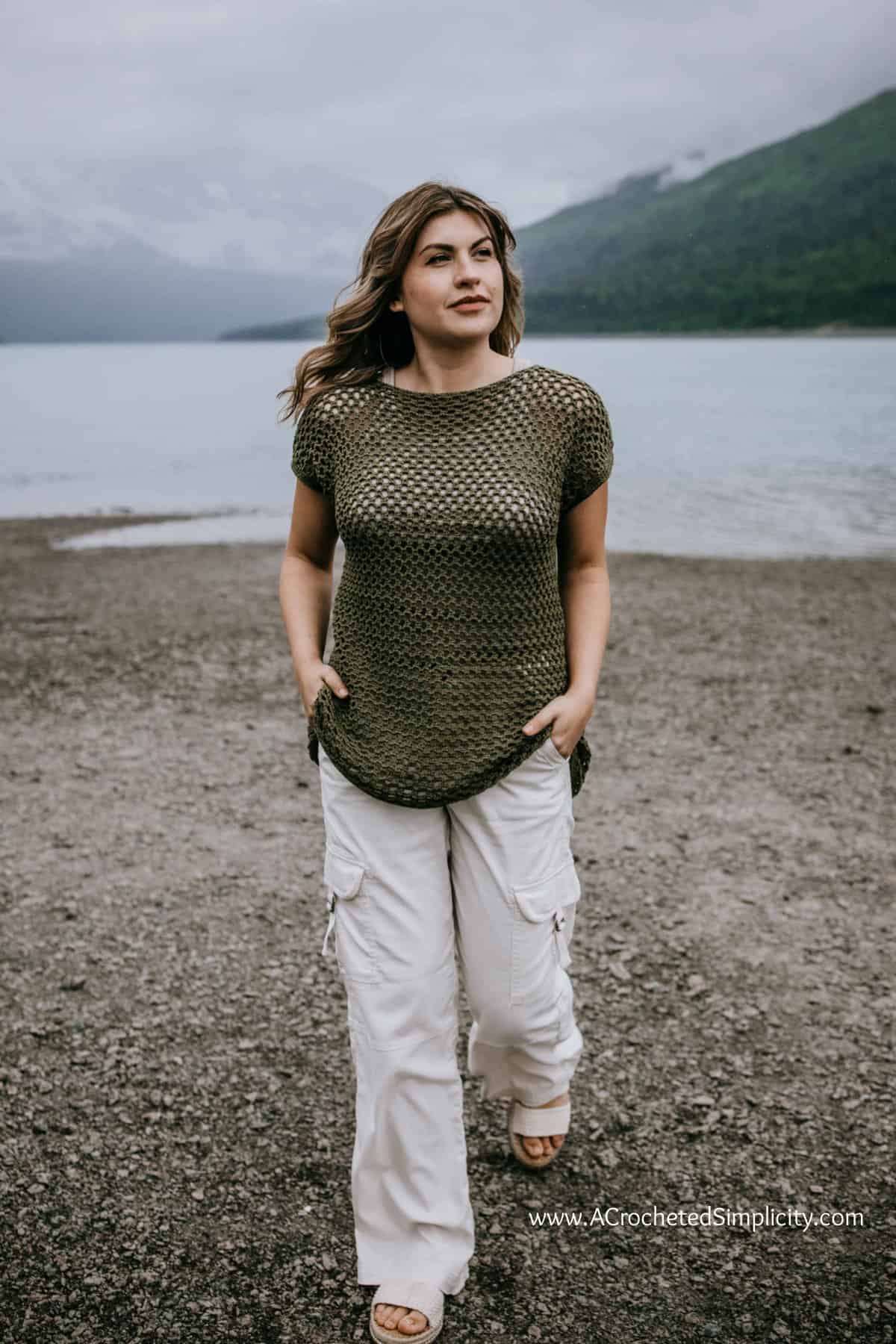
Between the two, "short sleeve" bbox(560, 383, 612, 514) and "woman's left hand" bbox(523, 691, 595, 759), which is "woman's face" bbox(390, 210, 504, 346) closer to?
"short sleeve" bbox(560, 383, 612, 514)

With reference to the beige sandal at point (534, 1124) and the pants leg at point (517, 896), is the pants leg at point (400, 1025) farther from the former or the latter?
the beige sandal at point (534, 1124)

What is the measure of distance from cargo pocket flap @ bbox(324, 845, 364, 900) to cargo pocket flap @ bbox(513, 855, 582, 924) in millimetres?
383

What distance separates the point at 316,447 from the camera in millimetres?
2805

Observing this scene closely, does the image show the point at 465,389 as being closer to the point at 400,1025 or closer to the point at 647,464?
the point at 400,1025

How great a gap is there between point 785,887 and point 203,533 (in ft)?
54.4

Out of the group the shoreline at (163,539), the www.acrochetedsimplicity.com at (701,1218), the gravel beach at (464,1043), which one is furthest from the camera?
the shoreline at (163,539)

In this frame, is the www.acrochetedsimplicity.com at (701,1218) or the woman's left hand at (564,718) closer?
the woman's left hand at (564,718)

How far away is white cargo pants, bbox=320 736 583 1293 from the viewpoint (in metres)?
2.69

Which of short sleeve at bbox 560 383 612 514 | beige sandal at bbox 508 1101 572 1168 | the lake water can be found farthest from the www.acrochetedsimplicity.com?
the lake water

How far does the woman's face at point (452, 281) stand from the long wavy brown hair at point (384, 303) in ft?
0.11

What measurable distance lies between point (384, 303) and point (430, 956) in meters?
1.65

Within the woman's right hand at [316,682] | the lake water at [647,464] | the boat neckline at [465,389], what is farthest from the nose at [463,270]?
the lake water at [647,464]

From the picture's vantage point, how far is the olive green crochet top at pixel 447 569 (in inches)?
103

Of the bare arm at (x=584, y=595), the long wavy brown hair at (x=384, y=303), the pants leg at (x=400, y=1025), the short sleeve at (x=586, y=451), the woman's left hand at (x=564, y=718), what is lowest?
the pants leg at (x=400, y=1025)
